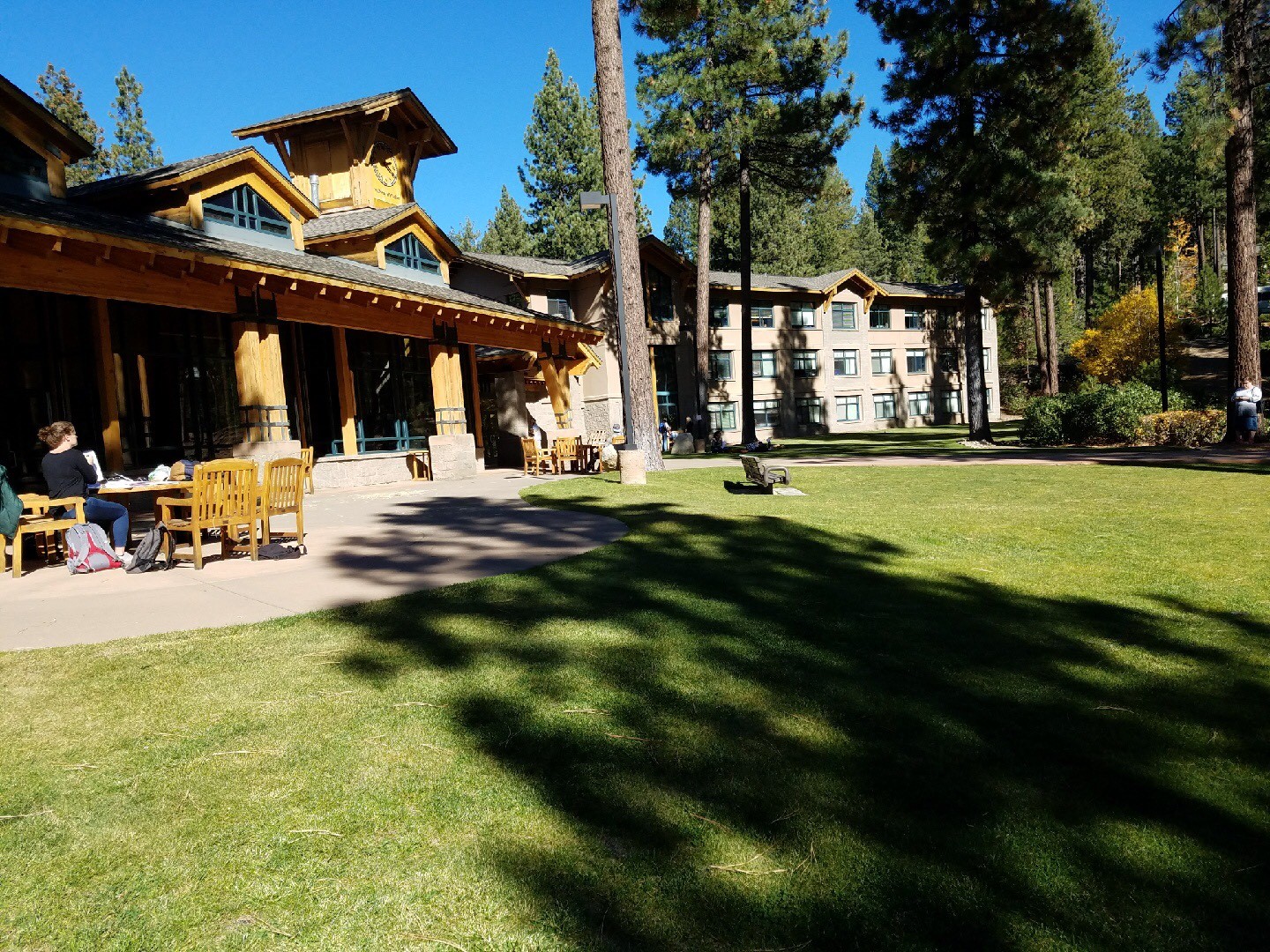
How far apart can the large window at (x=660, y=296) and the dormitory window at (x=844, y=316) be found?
47.0 ft

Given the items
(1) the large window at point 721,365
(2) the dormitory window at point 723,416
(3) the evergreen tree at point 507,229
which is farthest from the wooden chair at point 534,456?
(3) the evergreen tree at point 507,229

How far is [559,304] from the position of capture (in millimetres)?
35094

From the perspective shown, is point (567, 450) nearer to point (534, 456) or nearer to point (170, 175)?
point (534, 456)

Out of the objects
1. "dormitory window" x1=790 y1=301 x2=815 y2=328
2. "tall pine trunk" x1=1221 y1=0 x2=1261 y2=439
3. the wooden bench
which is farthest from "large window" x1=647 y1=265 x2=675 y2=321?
the wooden bench

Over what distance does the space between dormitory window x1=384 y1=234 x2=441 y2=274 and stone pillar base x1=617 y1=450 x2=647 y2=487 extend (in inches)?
437

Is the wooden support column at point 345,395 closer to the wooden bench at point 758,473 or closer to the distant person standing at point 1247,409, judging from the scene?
the wooden bench at point 758,473

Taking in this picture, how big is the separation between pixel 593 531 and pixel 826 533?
8.25ft

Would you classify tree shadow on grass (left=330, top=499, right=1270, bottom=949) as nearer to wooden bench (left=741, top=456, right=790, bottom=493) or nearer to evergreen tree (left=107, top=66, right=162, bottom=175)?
wooden bench (left=741, top=456, right=790, bottom=493)

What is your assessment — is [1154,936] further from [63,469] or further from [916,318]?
[916,318]

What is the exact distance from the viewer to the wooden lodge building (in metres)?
12.0

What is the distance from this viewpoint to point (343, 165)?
883 inches

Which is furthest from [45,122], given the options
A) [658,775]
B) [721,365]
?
[721,365]

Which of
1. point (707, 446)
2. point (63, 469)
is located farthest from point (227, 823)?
point (707, 446)

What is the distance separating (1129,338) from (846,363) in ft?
50.8
